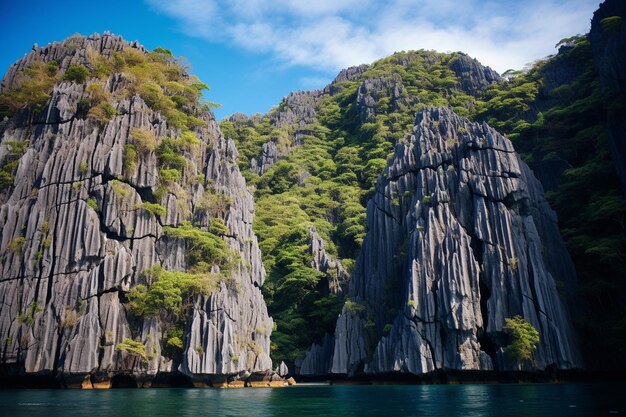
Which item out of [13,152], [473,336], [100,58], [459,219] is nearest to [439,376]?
[473,336]

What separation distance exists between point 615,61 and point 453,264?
90.9 ft

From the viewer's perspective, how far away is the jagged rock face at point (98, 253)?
3719cm

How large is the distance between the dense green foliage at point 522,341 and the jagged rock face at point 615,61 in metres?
15.9

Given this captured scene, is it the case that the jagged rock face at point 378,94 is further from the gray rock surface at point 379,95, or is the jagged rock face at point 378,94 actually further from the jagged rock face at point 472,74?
the jagged rock face at point 472,74

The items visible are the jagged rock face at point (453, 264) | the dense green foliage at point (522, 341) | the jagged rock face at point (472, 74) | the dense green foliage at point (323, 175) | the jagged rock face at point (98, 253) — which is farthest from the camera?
the jagged rock face at point (472, 74)

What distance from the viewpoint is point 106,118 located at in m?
47.8

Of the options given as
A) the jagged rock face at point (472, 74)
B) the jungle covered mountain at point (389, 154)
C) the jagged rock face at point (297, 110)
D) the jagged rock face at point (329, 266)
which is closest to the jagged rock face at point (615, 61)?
the jungle covered mountain at point (389, 154)

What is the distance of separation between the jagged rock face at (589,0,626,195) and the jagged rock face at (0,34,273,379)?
38412 millimetres

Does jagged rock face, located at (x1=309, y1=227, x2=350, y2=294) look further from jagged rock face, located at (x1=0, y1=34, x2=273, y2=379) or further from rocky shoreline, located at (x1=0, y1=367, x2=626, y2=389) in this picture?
rocky shoreline, located at (x1=0, y1=367, x2=626, y2=389)

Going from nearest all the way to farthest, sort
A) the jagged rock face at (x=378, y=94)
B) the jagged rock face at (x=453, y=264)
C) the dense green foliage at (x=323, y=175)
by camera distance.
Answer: the jagged rock face at (x=453, y=264), the dense green foliage at (x=323, y=175), the jagged rock face at (x=378, y=94)

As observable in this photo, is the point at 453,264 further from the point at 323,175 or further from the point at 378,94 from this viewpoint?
the point at 378,94

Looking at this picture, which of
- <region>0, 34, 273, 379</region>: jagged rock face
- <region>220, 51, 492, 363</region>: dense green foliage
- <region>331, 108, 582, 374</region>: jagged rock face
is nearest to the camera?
<region>0, 34, 273, 379</region>: jagged rock face

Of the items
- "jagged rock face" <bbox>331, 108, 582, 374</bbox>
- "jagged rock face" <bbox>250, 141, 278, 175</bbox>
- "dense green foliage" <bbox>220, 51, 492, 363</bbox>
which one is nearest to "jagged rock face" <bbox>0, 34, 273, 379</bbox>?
"dense green foliage" <bbox>220, 51, 492, 363</bbox>

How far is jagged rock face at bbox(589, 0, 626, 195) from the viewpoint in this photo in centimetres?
4462
